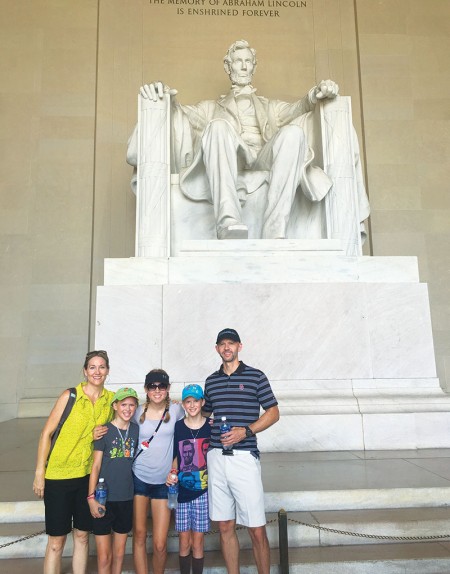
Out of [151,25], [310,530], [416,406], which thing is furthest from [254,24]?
[310,530]

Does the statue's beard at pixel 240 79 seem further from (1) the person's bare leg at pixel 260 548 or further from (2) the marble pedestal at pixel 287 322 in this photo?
(1) the person's bare leg at pixel 260 548

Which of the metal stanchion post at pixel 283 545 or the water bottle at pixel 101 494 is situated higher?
the water bottle at pixel 101 494

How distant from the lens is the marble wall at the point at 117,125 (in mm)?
7297

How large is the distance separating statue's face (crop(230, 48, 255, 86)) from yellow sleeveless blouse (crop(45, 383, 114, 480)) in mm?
4718

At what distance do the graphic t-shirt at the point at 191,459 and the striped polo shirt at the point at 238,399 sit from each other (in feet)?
0.18

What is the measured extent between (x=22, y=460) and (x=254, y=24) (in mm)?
7412

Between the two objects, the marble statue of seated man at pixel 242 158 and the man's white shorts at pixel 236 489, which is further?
the marble statue of seated man at pixel 242 158

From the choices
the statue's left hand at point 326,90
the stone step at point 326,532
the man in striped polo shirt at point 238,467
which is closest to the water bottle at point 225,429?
the man in striped polo shirt at point 238,467

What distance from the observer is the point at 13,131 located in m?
7.72

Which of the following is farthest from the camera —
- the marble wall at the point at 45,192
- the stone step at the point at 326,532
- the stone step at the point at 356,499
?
the marble wall at the point at 45,192

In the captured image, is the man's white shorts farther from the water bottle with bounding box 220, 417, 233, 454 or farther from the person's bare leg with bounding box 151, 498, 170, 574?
the person's bare leg with bounding box 151, 498, 170, 574

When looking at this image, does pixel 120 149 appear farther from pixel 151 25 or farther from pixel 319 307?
pixel 319 307

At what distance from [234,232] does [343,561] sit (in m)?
2.93

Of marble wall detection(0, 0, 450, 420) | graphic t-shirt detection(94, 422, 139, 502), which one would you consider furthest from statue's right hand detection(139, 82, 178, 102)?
graphic t-shirt detection(94, 422, 139, 502)
